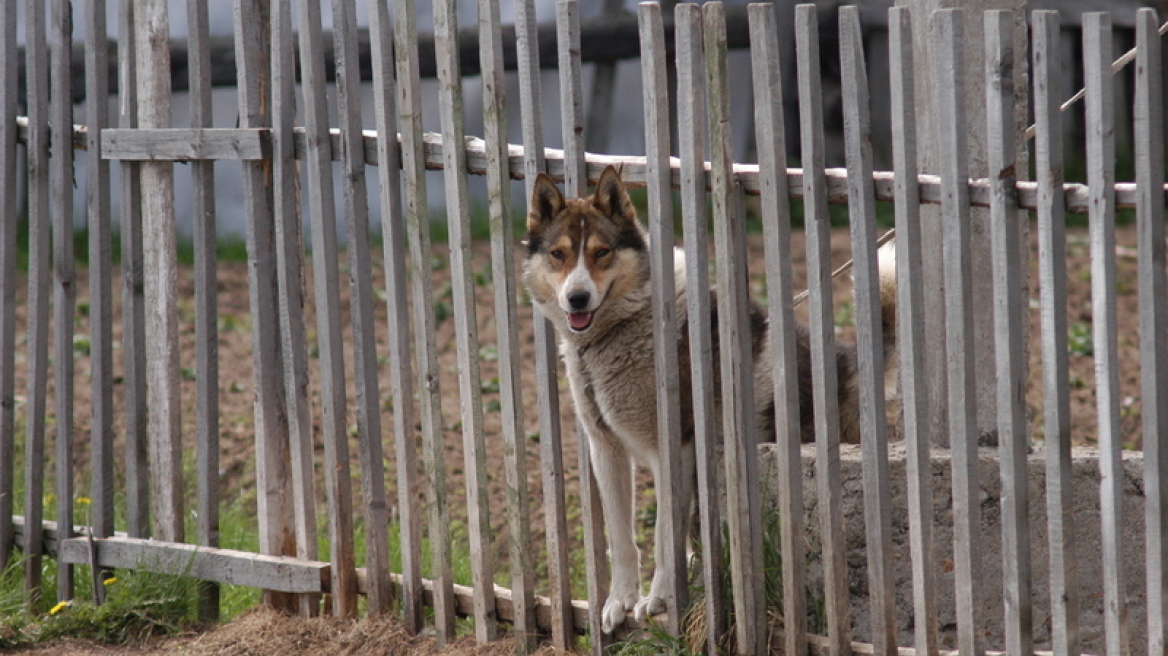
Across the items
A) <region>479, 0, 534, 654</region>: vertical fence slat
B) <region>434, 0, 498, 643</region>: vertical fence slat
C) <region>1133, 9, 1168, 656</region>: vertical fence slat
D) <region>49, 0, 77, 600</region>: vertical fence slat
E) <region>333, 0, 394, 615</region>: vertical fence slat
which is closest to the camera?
<region>1133, 9, 1168, 656</region>: vertical fence slat

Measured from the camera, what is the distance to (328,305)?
15.2 feet

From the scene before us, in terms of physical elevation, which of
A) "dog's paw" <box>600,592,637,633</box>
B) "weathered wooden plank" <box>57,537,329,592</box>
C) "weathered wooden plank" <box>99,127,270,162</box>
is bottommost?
"dog's paw" <box>600,592,637,633</box>

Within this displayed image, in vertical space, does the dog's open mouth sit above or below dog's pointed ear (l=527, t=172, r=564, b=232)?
below

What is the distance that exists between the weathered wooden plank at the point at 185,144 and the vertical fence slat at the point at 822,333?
2.08m

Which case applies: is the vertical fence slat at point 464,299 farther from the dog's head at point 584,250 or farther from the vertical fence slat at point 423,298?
the dog's head at point 584,250

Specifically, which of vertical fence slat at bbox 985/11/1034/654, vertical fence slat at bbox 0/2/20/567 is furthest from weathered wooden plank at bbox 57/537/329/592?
vertical fence slat at bbox 985/11/1034/654

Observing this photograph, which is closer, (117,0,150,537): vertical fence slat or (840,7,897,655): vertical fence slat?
(840,7,897,655): vertical fence slat

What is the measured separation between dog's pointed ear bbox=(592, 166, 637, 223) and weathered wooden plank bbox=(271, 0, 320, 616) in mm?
1170

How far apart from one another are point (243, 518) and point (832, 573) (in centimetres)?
358

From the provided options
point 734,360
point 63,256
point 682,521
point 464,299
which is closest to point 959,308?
point 734,360

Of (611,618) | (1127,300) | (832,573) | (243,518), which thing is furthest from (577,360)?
(1127,300)

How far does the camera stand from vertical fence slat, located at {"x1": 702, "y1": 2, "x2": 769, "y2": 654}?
3678 mm

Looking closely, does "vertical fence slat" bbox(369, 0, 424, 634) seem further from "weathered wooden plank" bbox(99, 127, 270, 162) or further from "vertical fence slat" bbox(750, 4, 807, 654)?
"vertical fence slat" bbox(750, 4, 807, 654)

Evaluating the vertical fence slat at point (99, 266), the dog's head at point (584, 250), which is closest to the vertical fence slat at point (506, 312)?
the dog's head at point (584, 250)
